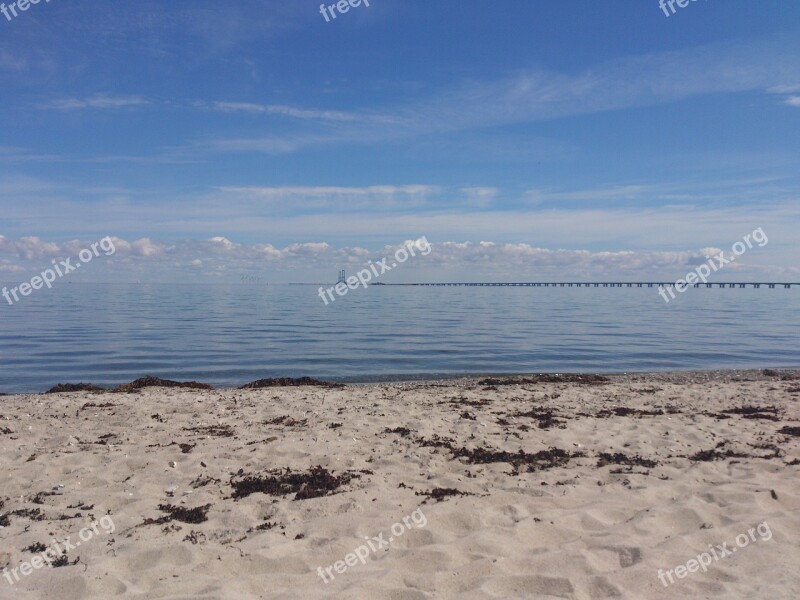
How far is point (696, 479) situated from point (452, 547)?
14.7 feet

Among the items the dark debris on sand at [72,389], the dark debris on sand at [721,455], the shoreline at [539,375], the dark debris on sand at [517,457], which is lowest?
the shoreline at [539,375]

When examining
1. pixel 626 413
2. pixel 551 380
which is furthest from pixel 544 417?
pixel 551 380

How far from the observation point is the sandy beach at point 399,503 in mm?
5648

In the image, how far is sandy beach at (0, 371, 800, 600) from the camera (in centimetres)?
565

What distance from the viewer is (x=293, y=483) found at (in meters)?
8.40

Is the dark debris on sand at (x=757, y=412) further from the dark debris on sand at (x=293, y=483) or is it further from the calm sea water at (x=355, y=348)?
the calm sea water at (x=355, y=348)

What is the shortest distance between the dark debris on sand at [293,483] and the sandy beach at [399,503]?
1.6 inches

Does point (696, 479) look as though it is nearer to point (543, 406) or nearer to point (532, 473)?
point (532, 473)

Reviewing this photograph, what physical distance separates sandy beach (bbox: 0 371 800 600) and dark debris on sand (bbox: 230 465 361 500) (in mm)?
41

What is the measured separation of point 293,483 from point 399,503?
172 centimetres

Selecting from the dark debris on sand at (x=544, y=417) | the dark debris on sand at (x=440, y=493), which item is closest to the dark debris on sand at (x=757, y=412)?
the dark debris on sand at (x=544, y=417)

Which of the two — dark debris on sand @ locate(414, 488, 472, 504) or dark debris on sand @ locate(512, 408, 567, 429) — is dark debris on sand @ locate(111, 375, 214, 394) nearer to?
dark debris on sand @ locate(512, 408, 567, 429)

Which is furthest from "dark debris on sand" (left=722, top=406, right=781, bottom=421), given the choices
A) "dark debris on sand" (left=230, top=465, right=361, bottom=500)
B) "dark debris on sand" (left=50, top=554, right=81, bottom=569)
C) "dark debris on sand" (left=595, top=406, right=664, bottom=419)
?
"dark debris on sand" (left=50, top=554, right=81, bottom=569)

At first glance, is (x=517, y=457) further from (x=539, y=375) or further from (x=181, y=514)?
(x=539, y=375)
